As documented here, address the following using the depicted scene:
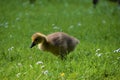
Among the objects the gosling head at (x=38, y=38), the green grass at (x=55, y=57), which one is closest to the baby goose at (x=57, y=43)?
the gosling head at (x=38, y=38)

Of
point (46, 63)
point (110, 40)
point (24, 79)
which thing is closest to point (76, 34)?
point (110, 40)

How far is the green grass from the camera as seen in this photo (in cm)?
599

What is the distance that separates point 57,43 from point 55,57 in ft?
1.38

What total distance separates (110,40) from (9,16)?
18.4ft

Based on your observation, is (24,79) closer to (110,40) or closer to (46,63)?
(46,63)

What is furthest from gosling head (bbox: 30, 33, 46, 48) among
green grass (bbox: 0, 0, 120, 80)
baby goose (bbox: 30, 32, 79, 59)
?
green grass (bbox: 0, 0, 120, 80)

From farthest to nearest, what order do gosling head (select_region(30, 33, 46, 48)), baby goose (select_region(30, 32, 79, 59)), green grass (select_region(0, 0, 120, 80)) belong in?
gosling head (select_region(30, 33, 46, 48)), baby goose (select_region(30, 32, 79, 59)), green grass (select_region(0, 0, 120, 80))

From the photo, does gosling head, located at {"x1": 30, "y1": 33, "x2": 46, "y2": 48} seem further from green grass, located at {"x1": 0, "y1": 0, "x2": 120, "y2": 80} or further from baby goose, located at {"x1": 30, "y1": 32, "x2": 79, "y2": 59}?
green grass, located at {"x1": 0, "y1": 0, "x2": 120, "y2": 80}

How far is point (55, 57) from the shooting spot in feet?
25.2

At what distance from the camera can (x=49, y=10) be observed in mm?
17734

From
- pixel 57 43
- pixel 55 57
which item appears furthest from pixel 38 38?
pixel 55 57

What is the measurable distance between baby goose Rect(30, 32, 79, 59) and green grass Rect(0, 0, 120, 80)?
0.17m

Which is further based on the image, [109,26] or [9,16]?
[9,16]

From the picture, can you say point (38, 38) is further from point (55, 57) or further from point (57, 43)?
point (55, 57)
